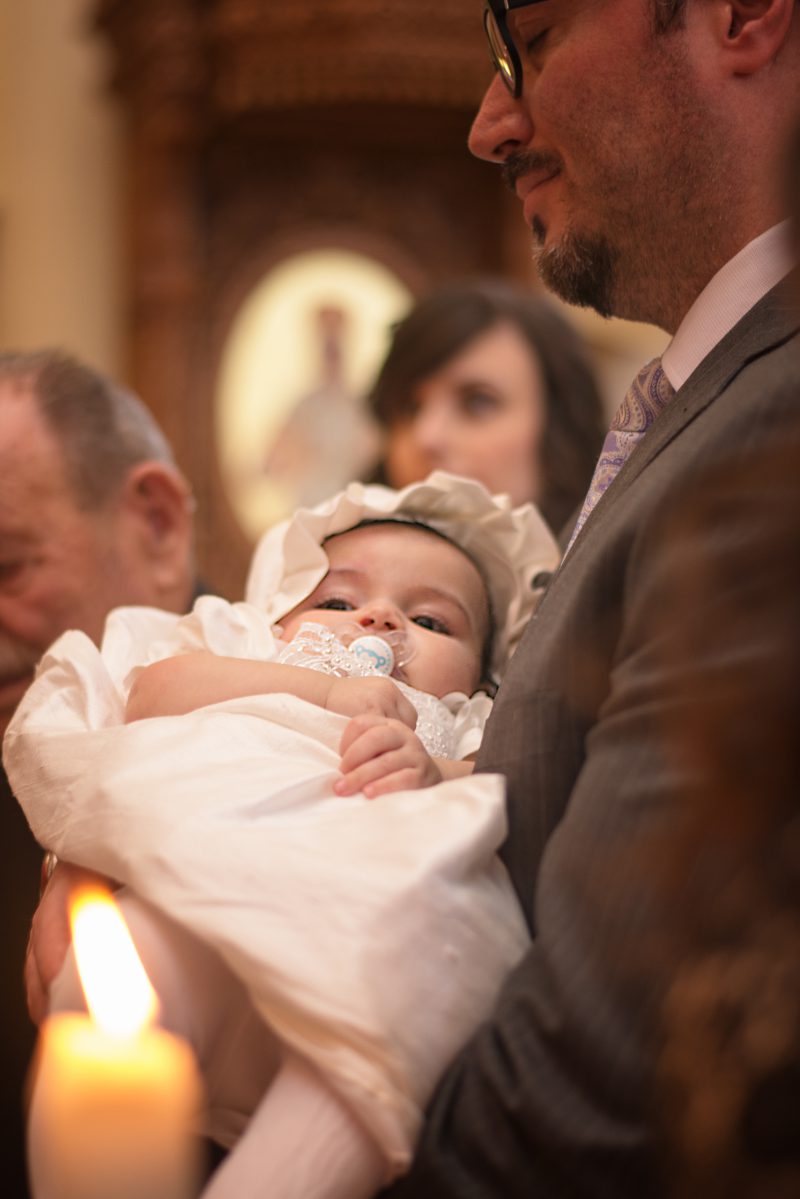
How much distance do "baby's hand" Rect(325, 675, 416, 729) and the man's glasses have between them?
805 millimetres

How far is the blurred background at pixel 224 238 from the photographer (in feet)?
22.7

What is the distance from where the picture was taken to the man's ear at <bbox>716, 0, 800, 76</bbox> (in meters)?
1.69

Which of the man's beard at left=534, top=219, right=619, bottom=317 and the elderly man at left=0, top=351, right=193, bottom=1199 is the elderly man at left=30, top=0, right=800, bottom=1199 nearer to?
the man's beard at left=534, top=219, right=619, bottom=317

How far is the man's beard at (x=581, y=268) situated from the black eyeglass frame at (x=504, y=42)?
19cm

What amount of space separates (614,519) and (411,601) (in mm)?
704

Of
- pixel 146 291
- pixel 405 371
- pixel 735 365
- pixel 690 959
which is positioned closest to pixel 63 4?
pixel 146 291

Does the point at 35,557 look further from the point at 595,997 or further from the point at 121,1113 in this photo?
the point at 121,1113

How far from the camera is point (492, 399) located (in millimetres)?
3547

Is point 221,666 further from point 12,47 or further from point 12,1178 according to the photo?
point 12,47

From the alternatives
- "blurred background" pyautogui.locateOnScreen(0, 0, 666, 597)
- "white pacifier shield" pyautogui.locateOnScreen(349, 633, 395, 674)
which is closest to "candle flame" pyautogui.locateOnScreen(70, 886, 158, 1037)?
"white pacifier shield" pyautogui.locateOnScreen(349, 633, 395, 674)

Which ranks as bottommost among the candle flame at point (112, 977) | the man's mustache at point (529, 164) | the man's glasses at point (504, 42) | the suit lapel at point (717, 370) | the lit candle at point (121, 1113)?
the candle flame at point (112, 977)

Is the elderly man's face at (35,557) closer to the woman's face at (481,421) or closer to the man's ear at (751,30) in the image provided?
the woman's face at (481,421)

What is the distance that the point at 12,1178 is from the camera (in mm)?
1828

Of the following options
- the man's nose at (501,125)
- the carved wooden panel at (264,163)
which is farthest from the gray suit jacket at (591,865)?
the carved wooden panel at (264,163)
